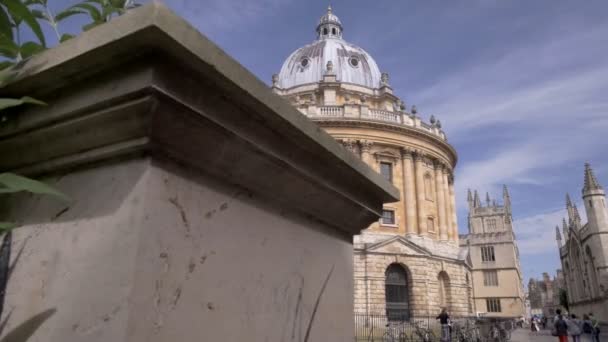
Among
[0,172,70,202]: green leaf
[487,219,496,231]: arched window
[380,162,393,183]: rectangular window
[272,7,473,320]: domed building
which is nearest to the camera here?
[0,172,70,202]: green leaf

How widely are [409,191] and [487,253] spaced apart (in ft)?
153

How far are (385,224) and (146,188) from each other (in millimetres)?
33368

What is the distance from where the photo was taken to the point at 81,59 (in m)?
1.07

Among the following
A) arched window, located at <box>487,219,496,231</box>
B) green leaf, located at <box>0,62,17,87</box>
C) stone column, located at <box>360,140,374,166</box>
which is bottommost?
green leaf, located at <box>0,62,17,87</box>

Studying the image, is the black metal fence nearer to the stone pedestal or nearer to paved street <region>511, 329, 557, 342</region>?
paved street <region>511, 329, 557, 342</region>

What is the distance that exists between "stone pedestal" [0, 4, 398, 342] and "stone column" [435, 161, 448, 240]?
3680cm

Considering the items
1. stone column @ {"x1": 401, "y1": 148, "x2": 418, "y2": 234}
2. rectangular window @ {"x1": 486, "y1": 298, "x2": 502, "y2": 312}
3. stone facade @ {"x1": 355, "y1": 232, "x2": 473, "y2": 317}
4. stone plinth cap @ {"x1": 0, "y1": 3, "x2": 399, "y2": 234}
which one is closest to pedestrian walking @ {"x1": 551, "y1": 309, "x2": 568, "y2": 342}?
stone facade @ {"x1": 355, "y1": 232, "x2": 473, "y2": 317}

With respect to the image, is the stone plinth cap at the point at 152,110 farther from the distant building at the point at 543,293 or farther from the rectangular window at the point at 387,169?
the distant building at the point at 543,293

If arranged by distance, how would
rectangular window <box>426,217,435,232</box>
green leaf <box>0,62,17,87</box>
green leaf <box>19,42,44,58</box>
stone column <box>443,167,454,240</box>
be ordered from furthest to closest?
stone column <box>443,167,454,240</box>
rectangular window <box>426,217,435,232</box>
green leaf <box>19,42,44,58</box>
green leaf <box>0,62,17,87</box>

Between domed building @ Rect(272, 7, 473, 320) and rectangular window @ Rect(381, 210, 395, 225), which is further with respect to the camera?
rectangular window @ Rect(381, 210, 395, 225)

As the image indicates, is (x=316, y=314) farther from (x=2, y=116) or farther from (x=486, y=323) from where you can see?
(x=486, y=323)

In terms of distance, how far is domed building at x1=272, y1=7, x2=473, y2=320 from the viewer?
104 ft

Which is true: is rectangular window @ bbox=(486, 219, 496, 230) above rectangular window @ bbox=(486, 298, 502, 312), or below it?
above

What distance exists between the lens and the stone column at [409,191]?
33.9 m
